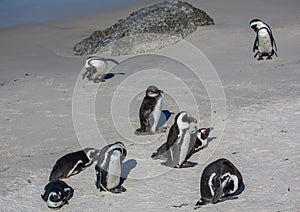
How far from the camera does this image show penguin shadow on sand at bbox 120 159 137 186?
16.5 feet

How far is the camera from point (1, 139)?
689cm

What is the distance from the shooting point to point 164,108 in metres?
7.43

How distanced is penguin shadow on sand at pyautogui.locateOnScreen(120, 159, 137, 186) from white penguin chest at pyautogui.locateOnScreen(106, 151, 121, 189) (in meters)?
0.17

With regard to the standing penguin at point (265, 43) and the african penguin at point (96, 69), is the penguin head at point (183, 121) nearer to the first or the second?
the african penguin at point (96, 69)

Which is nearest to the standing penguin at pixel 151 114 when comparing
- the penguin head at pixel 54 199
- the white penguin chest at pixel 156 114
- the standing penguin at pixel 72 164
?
the white penguin chest at pixel 156 114

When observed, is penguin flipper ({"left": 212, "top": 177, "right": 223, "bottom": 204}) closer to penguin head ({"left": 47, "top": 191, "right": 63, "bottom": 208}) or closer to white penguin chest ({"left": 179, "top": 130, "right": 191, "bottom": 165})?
white penguin chest ({"left": 179, "top": 130, "right": 191, "bottom": 165})

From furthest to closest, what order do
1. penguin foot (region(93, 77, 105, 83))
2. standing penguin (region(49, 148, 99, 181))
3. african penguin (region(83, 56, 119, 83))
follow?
african penguin (region(83, 56, 119, 83)) → penguin foot (region(93, 77, 105, 83)) → standing penguin (region(49, 148, 99, 181))

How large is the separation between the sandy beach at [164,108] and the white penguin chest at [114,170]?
4.5 inches

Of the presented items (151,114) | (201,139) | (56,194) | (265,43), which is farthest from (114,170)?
(265,43)

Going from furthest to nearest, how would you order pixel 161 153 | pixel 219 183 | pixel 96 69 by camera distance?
pixel 96 69 < pixel 161 153 < pixel 219 183

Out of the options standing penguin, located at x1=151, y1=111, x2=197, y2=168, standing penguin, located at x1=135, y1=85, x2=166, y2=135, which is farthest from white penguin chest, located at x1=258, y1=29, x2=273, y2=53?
standing penguin, located at x1=151, y1=111, x2=197, y2=168

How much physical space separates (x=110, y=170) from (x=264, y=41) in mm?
6075

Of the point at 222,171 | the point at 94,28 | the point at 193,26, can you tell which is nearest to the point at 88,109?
the point at 222,171

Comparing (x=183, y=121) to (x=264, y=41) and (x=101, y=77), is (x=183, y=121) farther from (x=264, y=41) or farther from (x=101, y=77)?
(x=264, y=41)
